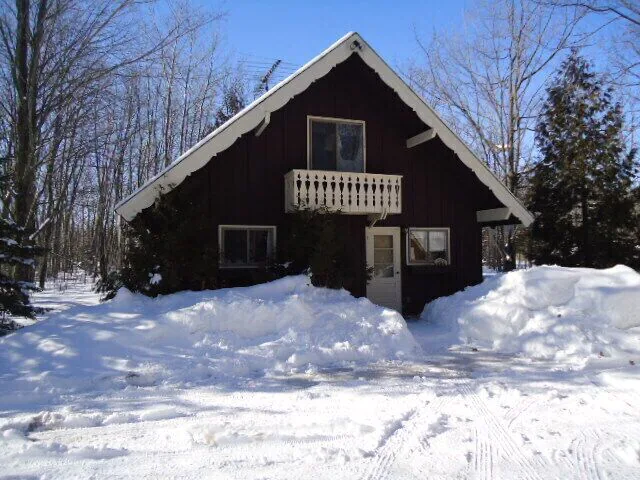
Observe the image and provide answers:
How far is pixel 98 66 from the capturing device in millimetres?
14445

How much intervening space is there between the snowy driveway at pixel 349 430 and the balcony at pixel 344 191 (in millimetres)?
5283

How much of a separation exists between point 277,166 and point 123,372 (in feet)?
20.6

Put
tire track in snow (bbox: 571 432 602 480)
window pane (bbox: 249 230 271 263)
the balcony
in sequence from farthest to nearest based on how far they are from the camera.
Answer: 1. window pane (bbox: 249 230 271 263)
2. the balcony
3. tire track in snow (bbox: 571 432 602 480)

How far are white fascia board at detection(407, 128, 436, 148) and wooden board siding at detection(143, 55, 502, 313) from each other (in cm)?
19

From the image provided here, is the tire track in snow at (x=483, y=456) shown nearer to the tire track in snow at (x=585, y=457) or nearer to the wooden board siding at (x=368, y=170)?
the tire track in snow at (x=585, y=457)

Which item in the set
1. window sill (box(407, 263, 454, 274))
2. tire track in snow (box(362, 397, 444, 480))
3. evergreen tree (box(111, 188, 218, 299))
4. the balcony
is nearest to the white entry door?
window sill (box(407, 263, 454, 274))

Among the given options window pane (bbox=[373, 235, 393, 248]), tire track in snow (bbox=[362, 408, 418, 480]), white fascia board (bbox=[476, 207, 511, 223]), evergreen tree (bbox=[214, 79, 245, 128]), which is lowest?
tire track in snow (bbox=[362, 408, 418, 480])

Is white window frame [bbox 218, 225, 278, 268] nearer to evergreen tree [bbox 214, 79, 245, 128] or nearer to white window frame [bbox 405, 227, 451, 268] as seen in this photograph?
white window frame [bbox 405, 227, 451, 268]

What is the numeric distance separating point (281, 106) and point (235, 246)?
11.2 feet

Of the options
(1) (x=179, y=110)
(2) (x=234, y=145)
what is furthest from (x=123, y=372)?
(1) (x=179, y=110)

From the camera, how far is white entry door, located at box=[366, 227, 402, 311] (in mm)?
12156

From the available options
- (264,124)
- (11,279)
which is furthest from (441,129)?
(11,279)

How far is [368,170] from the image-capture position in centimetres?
1206

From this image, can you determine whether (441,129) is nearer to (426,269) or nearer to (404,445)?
(426,269)
